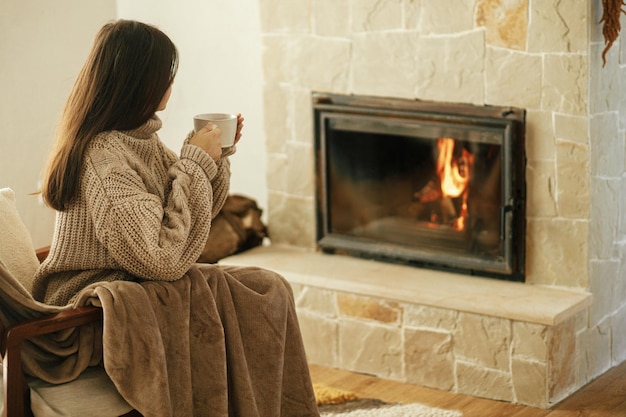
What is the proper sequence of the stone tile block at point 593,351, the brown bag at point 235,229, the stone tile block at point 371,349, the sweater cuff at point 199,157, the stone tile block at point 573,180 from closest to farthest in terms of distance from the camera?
the sweater cuff at point 199,157
the stone tile block at point 573,180
the stone tile block at point 593,351
the stone tile block at point 371,349
the brown bag at point 235,229

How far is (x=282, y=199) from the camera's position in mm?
3795

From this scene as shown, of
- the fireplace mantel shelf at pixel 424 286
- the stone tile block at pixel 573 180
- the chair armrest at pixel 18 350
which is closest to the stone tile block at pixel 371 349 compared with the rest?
the fireplace mantel shelf at pixel 424 286

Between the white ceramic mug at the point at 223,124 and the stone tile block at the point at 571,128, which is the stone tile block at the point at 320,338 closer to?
the stone tile block at the point at 571,128

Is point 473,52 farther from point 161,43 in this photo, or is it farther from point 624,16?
point 161,43

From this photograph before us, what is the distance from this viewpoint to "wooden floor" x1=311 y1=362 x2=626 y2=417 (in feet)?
9.98

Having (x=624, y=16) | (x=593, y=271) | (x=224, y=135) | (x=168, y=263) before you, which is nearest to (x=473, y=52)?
(x=624, y=16)

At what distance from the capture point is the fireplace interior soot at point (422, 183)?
325 cm

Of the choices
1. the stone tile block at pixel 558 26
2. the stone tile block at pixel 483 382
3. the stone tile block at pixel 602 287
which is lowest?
the stone tile block at pixel 483 382

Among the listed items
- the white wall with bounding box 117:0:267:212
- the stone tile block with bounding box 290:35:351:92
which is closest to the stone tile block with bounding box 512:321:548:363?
the stone tile block with bounding box 290:35:351:92

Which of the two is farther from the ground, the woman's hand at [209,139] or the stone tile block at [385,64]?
the stone tile block at [385,64]

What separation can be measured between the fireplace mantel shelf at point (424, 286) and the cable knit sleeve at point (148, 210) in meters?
1.10

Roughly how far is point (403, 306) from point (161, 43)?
1.34m

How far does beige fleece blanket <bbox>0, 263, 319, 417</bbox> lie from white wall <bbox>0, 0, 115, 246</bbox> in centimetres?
110

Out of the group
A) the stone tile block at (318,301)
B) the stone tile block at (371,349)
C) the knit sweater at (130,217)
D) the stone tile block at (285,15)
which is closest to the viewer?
the knit sweater at (130,217)
